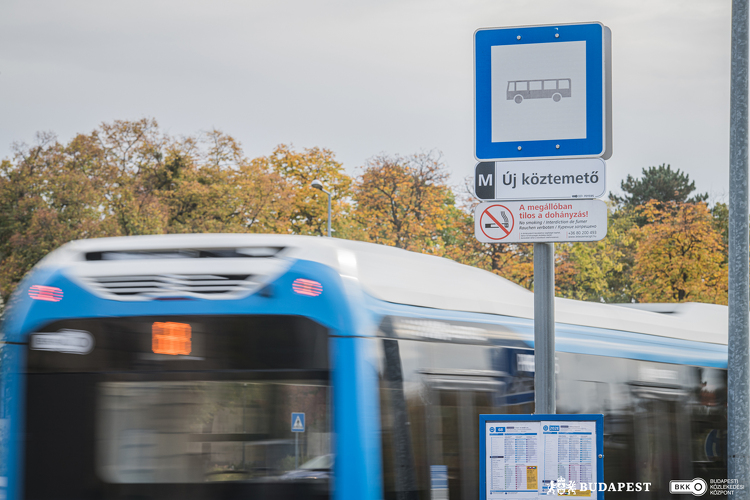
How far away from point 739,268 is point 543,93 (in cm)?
399

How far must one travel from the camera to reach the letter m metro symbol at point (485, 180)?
4004 millimetres

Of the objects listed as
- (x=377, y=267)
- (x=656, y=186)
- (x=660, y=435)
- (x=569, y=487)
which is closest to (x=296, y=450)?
(x=377, y=267)

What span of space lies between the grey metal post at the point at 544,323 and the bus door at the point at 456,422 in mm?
1740

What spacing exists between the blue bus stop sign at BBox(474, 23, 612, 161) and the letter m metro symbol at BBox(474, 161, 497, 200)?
0.14 feet

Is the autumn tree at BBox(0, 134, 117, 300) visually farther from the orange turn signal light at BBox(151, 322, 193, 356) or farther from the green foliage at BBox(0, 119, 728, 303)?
the orange turn signal light at BBox(151, 322, 193, 356)

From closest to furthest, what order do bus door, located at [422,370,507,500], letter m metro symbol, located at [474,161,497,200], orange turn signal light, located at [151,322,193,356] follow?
letter m metro symbol, located at [474,161,497,200] → orange turn signal light, located at [151,322,193,356] → bus door, located at [422,370,507,500]

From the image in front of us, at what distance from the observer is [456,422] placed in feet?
19.0

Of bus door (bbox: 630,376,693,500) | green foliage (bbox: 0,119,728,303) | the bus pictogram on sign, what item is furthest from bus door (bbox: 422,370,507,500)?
green foliage (bbox: 0,119,728,303)

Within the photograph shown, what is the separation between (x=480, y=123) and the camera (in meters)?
4.03

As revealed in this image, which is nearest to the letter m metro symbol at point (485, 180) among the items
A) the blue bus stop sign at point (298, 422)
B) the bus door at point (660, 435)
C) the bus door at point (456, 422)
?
the blue bus stop sign at point (298, 422)

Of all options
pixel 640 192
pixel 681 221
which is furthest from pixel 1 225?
pixel 640 192

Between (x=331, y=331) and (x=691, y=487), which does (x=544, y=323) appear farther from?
(x=691, y=487)

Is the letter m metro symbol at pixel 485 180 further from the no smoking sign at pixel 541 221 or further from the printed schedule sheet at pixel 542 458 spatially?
the printed schedule sheet at pixel 542 458

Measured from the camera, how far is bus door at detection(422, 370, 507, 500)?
5598 mm
